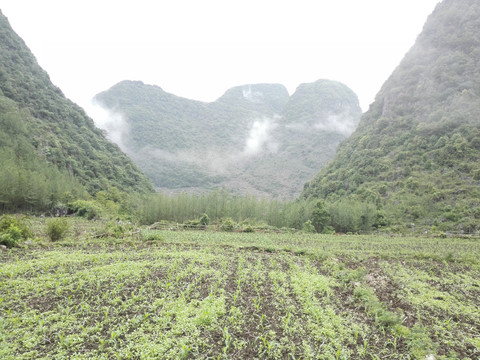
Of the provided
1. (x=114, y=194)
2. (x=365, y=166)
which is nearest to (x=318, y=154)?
(x=365, y=166)

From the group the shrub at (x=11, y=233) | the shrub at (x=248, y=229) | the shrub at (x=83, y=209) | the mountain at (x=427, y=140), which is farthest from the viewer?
the mountain at (x=427, y=140)

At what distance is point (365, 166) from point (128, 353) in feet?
233

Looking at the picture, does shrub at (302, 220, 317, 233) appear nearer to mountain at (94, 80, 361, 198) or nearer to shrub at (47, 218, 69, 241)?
shrub at (47, 218, 69, 241)

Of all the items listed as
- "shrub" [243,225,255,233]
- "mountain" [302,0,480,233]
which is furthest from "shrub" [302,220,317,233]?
"mountain" [302,0,480,233]

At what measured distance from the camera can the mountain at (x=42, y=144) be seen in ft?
117

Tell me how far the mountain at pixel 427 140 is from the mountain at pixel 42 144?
52.7m

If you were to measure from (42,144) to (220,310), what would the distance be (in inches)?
2452

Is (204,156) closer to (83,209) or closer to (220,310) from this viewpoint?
(83,209)

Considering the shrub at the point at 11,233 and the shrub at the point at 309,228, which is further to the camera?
the shrub at the point at 309,228

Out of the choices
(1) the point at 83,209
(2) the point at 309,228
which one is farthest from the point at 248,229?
(1) the point at 83,209

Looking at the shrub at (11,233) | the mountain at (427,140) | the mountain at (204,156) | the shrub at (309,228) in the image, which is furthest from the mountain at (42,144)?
the mountain at (204,156)

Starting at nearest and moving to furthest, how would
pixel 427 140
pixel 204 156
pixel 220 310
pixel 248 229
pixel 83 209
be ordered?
pixel 220 310 < pixel 248 229 < pixel 83 209 < pixel 427 140 < pixel 204 156

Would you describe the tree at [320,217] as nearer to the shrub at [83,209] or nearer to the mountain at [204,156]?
the shrub at [83,209]

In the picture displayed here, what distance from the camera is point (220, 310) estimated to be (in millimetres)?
7684
